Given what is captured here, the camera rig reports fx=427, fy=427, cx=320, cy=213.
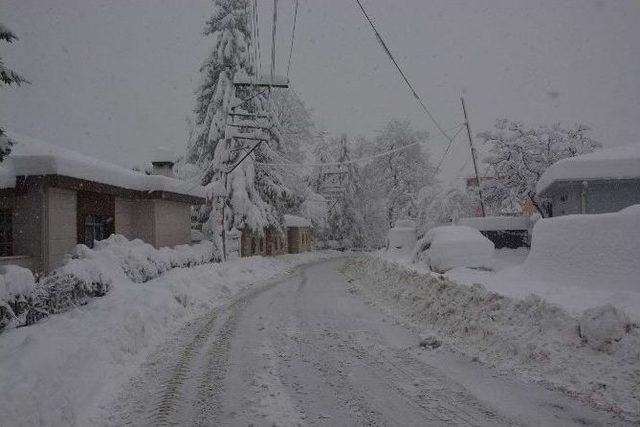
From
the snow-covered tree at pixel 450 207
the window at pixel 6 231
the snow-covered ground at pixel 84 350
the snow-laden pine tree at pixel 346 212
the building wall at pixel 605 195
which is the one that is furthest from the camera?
the snow-laden pine tree at pixel 346 212

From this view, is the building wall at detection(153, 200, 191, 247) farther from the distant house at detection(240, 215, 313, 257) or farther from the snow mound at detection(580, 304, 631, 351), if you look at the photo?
the snow mound at detection(580, 304, 631, 351)

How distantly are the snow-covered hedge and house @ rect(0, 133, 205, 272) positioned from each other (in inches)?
75.2

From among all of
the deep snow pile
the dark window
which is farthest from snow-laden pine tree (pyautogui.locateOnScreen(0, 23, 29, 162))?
the dark window

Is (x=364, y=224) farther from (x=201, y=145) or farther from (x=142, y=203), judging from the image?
(x=142, y=203)

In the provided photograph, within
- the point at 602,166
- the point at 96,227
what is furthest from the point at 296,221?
the point at 602,166

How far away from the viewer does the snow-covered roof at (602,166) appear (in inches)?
581

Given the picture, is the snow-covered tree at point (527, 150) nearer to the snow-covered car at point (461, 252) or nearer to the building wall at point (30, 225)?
the snow-covered car at point (461, 252)

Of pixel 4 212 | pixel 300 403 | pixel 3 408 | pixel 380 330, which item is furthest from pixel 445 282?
pixel 4 212

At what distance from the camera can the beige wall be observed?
12828mm

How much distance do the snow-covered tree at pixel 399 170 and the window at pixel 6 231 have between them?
40.0m

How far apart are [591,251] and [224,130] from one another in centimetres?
2031

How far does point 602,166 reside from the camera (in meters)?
15.0

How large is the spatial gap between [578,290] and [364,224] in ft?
149

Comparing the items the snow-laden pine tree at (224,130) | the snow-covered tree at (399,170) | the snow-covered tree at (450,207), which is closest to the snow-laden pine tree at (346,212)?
the snow-covered tree at (399,170)
